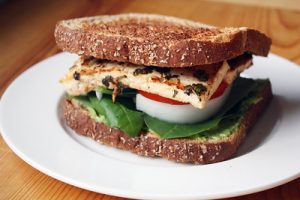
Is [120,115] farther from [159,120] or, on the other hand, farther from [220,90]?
[220,90]

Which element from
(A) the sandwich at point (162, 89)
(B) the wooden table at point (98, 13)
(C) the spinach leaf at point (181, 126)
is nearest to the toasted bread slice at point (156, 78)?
(A) the sandwich at point (162, 89)

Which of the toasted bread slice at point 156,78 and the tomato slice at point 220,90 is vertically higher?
the toasted bread slice at point 156,78

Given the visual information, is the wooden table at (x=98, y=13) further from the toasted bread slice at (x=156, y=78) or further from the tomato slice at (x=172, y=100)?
the tomato slice at (x=172, y=100)

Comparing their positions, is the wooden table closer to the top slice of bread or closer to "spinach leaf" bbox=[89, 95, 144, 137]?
"spinach leaf" bbox=[89, 95, 144, 137]

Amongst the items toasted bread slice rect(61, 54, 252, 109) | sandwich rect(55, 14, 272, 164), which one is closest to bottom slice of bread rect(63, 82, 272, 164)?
sandwich rect(55, 14, 272, 164)

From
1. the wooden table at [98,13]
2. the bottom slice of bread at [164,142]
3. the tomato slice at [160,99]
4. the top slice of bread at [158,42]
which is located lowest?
the wooden table at [98,13]

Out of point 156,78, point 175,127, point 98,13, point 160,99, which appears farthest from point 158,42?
point 98,13

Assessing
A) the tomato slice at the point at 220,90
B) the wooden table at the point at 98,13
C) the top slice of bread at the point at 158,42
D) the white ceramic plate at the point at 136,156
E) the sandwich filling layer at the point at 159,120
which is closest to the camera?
the white ceramic plate at the point at 136,156
